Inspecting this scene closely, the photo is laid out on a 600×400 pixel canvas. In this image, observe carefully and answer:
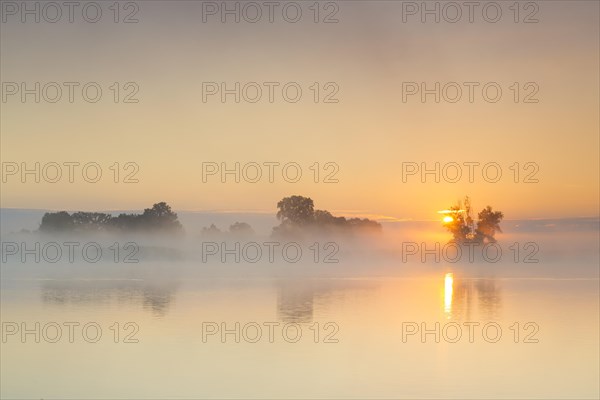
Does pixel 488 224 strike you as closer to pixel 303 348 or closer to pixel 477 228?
pixel 477 228

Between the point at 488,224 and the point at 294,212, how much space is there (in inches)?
581

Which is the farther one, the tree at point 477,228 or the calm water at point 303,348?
the tree at point 477,228

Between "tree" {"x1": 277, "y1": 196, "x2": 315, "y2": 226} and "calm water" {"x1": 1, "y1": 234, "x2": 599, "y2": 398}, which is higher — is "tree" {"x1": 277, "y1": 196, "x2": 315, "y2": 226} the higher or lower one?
the higher one

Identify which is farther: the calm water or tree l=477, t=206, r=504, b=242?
tree l=477, t=206, r=504, b=242

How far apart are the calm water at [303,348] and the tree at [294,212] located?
83.0 feet

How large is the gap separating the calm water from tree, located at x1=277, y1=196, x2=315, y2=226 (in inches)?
996

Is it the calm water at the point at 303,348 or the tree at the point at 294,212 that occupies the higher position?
the tree at the point at 294,212

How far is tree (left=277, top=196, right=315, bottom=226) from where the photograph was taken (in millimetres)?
74250

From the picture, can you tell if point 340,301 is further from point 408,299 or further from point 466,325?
point 466,325

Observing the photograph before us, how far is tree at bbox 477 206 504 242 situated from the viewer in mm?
69688

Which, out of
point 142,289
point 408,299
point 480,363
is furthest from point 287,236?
point 480,363

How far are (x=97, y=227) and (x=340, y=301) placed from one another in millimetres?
43514

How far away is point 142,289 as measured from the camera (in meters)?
55.6

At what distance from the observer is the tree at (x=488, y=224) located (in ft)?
229
